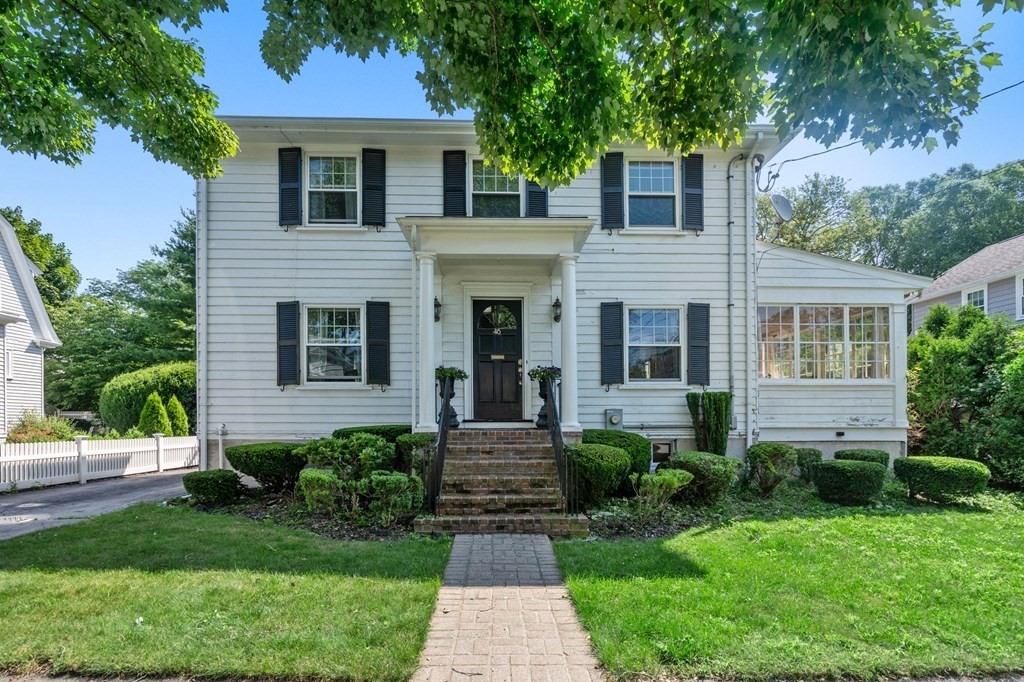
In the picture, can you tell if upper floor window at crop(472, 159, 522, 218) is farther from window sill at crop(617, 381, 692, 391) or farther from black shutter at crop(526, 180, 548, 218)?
window sill at crop(617, 381, 692, 391)

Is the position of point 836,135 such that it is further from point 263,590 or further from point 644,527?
point 263,590

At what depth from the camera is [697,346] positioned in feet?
32.9

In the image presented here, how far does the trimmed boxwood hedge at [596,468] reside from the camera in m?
7.43

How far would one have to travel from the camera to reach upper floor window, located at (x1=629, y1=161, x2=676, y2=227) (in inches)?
401

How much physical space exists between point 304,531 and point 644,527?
4236mm

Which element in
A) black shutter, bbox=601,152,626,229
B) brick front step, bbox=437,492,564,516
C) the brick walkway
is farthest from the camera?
black shutter, bbox=601,152,626,229

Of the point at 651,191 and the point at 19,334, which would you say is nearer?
the point at 651,191

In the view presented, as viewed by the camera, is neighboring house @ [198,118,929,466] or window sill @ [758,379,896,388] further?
window sill @ [758,379,896,388]

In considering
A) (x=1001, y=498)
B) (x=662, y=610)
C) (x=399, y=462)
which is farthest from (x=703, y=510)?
(x=1001, y=498)

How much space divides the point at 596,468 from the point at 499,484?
4.47 feet

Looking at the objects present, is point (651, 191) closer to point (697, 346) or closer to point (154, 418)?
point (697, 346)

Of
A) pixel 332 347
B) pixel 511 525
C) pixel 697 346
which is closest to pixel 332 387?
pixel 332 347

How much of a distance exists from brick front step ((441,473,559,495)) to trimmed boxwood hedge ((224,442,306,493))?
267 cm

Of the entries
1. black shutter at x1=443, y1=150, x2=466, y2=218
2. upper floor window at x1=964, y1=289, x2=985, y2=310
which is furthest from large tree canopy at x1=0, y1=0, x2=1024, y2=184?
upper floor window at x1=964, y1=289, x2=985, y2=310
